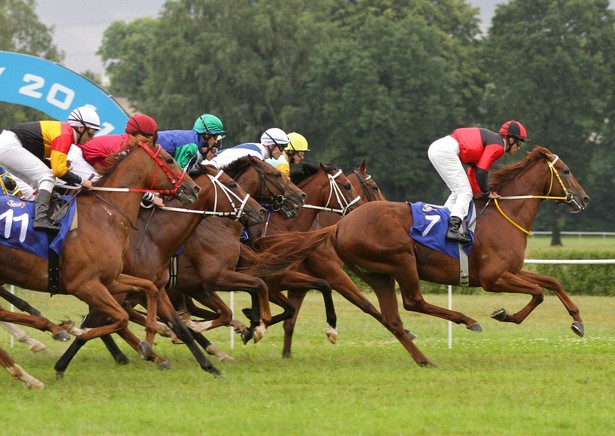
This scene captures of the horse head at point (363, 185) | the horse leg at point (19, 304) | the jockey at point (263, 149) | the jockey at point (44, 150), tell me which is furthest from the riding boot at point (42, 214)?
the horse head at point (363, 185)

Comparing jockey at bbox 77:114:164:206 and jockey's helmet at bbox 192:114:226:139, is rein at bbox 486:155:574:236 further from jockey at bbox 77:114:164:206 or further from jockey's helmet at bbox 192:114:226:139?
jockey at bbox 77:114:164:206

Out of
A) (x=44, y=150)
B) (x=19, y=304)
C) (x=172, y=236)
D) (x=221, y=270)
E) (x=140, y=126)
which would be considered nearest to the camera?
(x=44, y=150)

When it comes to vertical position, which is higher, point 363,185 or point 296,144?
point 296,144

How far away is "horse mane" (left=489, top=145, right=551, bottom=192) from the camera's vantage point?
1028 centimetres

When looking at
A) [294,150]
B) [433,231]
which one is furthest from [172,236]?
[294,150]

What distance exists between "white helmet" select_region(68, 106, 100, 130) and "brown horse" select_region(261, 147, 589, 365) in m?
2.22

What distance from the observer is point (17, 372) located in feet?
26.6

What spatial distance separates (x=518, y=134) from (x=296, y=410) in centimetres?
394

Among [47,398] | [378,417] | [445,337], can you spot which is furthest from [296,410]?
[445,337]

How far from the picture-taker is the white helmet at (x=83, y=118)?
8641 millimetres

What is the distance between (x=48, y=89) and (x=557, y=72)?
124ft

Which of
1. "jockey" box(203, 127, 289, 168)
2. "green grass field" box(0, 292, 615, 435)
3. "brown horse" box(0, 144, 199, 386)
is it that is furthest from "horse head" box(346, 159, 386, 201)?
"brown horse" box(0, 144, 199, 386)

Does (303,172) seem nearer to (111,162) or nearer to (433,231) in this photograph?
(433,231)

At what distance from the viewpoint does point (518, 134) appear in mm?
9984
